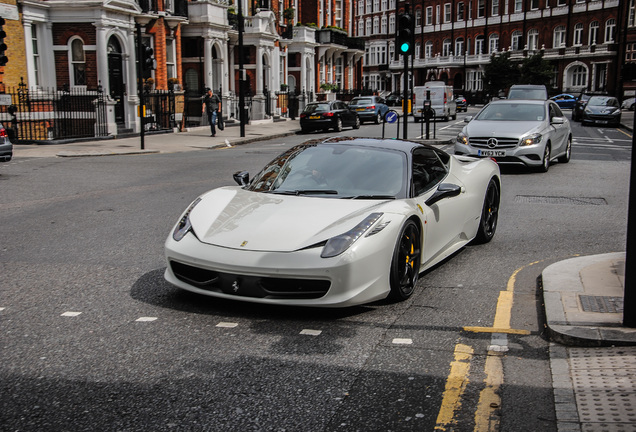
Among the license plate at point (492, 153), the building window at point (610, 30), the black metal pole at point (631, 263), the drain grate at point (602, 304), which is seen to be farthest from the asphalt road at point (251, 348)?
the building window at point (610, 30)

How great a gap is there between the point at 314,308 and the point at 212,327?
860 millimetres

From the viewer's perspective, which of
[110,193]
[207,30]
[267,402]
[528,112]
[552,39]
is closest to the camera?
[267,402]

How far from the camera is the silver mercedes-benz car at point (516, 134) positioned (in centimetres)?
1491

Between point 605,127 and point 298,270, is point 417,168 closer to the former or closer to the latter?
point 298,270

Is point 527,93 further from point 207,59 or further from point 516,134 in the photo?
point 516,134

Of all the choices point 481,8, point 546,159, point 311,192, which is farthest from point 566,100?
point 311,192

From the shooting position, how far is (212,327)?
16.5ft

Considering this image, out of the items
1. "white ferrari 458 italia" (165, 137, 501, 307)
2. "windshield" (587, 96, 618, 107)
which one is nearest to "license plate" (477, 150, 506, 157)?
"white ferrari 458 italia" (165, 137, 501, 307)

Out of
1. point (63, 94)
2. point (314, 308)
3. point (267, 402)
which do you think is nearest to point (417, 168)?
point (314, 308)

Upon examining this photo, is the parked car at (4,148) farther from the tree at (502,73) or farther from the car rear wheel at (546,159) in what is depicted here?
the tree at (502,73)

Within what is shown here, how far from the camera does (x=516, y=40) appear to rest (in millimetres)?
85938

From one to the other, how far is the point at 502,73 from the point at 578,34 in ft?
41.9

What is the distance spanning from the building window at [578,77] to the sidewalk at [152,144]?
56098 mm

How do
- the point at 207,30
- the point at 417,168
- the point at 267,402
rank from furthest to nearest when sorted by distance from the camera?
the point at 207,30 → the point at 417,168 → the point at 267,402
